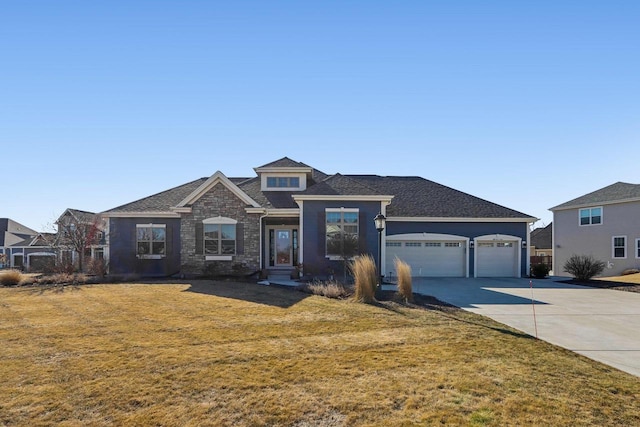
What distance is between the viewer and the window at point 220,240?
18109mm

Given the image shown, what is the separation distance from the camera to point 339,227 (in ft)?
59.5

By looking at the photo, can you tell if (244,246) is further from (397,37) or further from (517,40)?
(517,40)

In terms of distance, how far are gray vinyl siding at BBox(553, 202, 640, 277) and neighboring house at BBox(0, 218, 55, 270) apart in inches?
1706

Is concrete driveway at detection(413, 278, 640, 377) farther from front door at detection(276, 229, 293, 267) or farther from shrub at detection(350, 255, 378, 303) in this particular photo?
front door at detection(276, 229, 293, 267)

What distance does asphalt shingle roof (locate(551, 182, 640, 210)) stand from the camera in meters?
24.6

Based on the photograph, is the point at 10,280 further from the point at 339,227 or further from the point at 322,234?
the point at 339,227

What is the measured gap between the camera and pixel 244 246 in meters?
18.0

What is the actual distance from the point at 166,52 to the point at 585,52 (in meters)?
13.9

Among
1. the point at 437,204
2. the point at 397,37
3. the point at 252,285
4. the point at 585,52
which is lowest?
the point at 252,285

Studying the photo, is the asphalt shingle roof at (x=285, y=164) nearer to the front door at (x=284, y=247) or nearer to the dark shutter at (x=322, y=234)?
the front door at (x=284, y=247)

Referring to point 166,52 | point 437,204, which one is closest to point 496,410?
point 166,52

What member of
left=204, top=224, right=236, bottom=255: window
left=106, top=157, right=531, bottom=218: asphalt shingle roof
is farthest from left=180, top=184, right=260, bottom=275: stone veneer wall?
left=106, top=157, right=531, bottom=218: asphalt shingle roof

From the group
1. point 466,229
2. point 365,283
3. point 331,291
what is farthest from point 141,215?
point 466,229

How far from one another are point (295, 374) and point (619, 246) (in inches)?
1111
